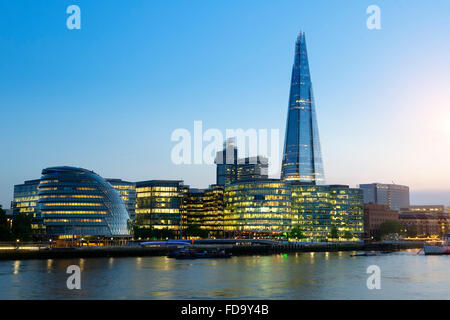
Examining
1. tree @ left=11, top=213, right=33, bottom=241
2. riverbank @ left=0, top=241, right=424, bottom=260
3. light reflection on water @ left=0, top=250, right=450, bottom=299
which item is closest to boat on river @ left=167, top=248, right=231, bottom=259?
riverbank @ left=0, top=241, right=424, bottom=260

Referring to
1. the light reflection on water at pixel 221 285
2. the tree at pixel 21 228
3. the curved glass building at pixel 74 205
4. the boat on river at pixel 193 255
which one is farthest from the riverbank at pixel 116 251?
the light reflection on water at pixel 221 285

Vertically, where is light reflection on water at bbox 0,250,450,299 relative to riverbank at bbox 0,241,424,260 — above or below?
above

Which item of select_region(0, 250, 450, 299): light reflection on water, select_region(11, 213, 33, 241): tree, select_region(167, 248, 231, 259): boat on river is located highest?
select_region(11, 213, 33, 241): tree

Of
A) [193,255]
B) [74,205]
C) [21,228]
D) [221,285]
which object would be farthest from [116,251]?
[221,285]

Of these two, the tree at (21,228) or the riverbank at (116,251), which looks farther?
the tree at (21,228)

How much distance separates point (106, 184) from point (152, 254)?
3614 cm

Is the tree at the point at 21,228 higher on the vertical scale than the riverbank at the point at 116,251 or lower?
higher

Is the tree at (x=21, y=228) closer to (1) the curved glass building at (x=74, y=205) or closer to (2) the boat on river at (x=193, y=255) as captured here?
(1) the curved glass building at (x=74, y=205)

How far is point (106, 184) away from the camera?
17150 cm

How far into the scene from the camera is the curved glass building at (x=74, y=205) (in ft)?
531

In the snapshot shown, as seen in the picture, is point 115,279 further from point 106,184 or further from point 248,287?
point 106,184

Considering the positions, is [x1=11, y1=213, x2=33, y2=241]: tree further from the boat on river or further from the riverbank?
the boat on river

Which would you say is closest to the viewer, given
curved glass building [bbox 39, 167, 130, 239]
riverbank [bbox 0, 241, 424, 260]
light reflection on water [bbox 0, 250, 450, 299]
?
light reflection on water [bbox 0, 250, 450, 299]

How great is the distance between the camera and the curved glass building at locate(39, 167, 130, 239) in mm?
162000
